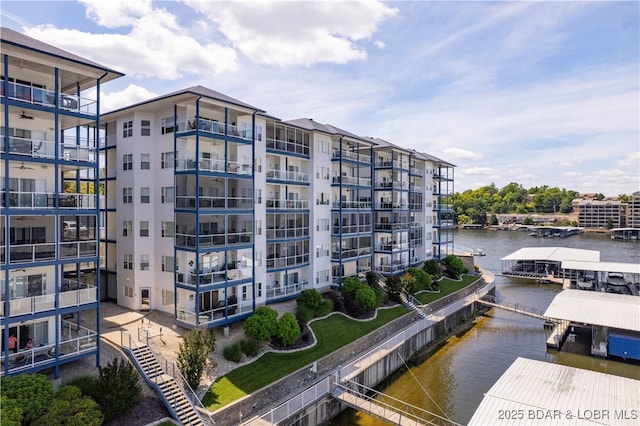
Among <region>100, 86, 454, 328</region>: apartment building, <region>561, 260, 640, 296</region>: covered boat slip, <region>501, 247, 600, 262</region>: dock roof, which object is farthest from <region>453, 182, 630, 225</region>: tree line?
<region>100, 86, 454, 328</region>: apartment building

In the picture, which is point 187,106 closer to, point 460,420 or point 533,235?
point 460,420

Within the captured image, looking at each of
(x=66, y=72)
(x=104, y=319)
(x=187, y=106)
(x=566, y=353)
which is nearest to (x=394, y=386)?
(x=566, y=353)

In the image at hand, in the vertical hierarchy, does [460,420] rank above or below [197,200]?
below

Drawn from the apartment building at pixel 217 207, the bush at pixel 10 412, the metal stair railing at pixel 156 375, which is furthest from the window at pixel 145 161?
the bush at pixel 10 412

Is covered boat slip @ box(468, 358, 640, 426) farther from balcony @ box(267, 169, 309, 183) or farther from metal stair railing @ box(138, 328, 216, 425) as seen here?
balcony @ box(267, 169, 309, 183)

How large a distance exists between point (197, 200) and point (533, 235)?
136 m

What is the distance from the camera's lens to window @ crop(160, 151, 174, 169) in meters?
28.3

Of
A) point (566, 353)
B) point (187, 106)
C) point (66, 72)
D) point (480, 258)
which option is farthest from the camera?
point (480, 258)

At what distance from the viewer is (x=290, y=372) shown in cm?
2347

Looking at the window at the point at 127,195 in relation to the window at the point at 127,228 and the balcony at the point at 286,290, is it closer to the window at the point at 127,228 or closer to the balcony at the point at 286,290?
the window at the point at 127,228

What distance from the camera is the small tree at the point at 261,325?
25.2 m

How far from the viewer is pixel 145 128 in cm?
2925

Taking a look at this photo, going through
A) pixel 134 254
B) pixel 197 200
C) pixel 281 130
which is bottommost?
pixel 134 254

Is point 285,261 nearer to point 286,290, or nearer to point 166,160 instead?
point 286,290
